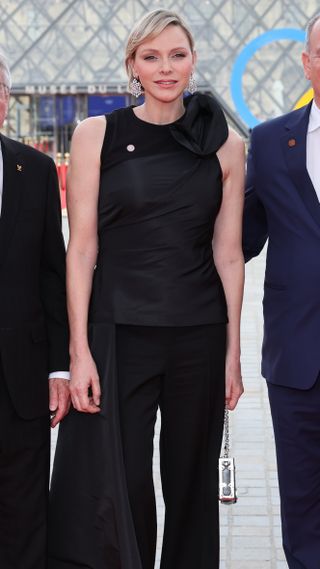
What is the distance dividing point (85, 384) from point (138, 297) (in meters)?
0.31

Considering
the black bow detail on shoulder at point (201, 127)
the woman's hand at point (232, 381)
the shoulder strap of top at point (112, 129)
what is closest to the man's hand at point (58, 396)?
the woman's hand at point (232, 381)

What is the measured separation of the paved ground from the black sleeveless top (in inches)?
51.3

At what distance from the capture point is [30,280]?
3.15 m

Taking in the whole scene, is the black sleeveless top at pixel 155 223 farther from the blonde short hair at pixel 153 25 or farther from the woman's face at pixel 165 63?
the blonde short hair at pixel 153 25

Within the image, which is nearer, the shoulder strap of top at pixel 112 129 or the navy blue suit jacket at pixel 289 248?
the shoulder strap of top at pixel 112 129

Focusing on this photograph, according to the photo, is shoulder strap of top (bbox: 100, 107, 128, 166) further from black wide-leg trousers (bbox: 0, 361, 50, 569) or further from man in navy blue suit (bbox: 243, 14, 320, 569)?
black wide-leg trousers (bbox: 0, 361, 50, 569)

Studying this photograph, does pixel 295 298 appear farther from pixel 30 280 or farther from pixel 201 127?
pixel 30 280

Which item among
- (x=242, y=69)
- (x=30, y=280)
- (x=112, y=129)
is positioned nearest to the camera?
(x=30, y=280)

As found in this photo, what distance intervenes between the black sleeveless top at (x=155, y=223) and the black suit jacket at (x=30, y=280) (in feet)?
0.44

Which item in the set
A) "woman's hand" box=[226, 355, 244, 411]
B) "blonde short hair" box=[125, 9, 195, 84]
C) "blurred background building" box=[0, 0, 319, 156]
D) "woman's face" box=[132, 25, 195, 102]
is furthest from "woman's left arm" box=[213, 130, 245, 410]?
"blurred background building" box=[0, 0, 319, 156]

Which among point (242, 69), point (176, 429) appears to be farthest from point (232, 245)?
point (242, 69)

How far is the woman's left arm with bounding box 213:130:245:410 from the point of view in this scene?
3.33 meters

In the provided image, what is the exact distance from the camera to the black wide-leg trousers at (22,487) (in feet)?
10.2

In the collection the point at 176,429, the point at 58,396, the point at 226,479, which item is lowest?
the point at 226,479
